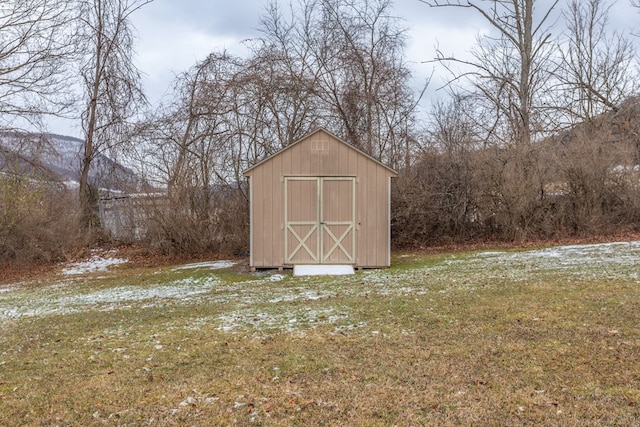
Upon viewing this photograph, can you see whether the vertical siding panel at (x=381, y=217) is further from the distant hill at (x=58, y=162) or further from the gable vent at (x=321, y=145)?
the distant hill at (x=58, y=162)

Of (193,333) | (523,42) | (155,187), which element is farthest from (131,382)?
(523,42)

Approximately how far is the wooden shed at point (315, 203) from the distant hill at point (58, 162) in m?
7.44

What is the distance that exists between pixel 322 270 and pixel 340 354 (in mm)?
6456

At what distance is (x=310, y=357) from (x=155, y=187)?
13.4 metres

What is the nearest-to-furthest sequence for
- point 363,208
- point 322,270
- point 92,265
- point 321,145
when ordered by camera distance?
point 322,270, point 321,145, point 363,208, point 92,265

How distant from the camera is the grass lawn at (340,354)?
3598mm

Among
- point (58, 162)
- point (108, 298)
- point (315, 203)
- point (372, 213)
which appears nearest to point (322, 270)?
point (315, 203)

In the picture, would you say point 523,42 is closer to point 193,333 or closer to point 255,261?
point 255,261

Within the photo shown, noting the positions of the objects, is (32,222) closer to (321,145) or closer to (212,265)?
(212,265)

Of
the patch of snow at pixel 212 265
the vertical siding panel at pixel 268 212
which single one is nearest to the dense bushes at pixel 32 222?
the patch of snow at pixel 212 265

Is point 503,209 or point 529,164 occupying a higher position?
point 529,164

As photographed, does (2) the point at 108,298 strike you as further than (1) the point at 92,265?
No

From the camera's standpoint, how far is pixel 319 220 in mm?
11672

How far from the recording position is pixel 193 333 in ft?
19.6
